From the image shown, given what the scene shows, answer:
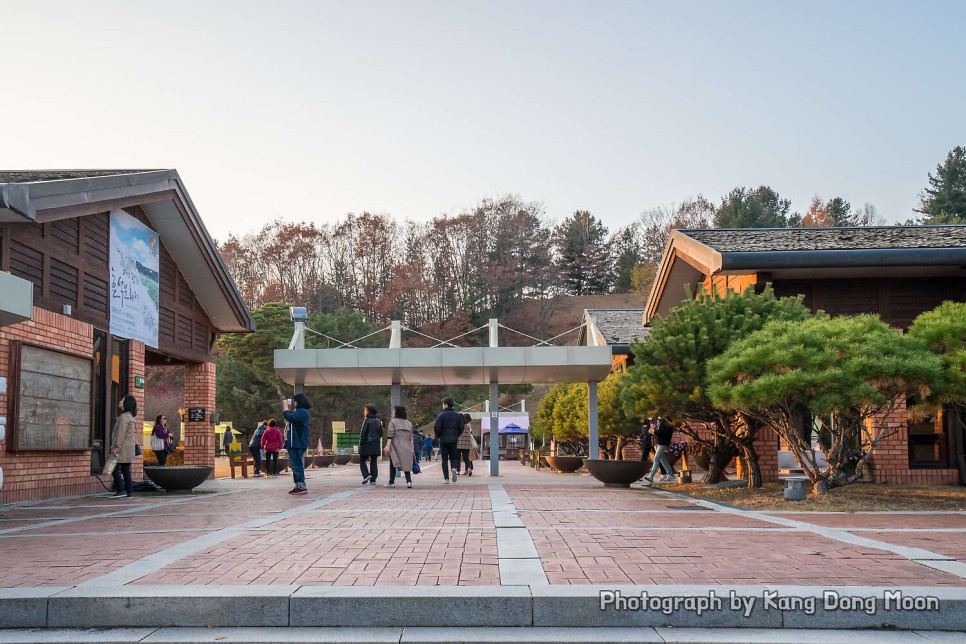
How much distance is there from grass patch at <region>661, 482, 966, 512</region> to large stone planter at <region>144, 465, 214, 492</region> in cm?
838

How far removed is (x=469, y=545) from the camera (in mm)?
7520

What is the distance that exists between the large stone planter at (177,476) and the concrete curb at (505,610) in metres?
10.1

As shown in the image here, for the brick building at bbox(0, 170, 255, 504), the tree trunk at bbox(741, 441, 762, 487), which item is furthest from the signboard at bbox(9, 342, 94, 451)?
the tree trunk at bbox(741, 441, 762, 487)

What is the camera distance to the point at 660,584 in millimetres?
5516

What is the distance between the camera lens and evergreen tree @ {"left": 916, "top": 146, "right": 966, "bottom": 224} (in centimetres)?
6700

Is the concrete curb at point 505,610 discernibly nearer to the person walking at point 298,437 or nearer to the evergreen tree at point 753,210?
the person walking at point 298,437

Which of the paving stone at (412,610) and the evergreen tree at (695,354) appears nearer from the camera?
the paving stone at (412,610)

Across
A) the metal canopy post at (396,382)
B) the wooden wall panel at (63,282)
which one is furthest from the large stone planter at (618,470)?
the wooden wall panel at (63,282)

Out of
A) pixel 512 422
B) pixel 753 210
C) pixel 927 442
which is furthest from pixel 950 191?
pixel 927 442

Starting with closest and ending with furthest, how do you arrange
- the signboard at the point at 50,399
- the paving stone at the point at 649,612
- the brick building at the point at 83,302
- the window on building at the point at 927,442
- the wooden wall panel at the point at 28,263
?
the paving stone at the point at 649,612 → the brick building at the point at 83,302 → the signboard at the point at 50,399 → the wooden wall panel at the point at 28,263 → the window on building at the point at 927,442

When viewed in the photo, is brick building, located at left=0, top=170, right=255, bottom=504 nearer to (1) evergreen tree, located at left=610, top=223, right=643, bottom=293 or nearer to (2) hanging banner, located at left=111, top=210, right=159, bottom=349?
(2) hanging banner, located at left=111, top=210, right=159, bottom=349

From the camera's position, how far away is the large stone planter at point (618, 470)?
1706cm

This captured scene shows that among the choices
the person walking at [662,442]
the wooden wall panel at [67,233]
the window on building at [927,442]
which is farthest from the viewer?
the person walking at [662,442]

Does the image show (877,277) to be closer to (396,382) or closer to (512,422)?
(396,382)
